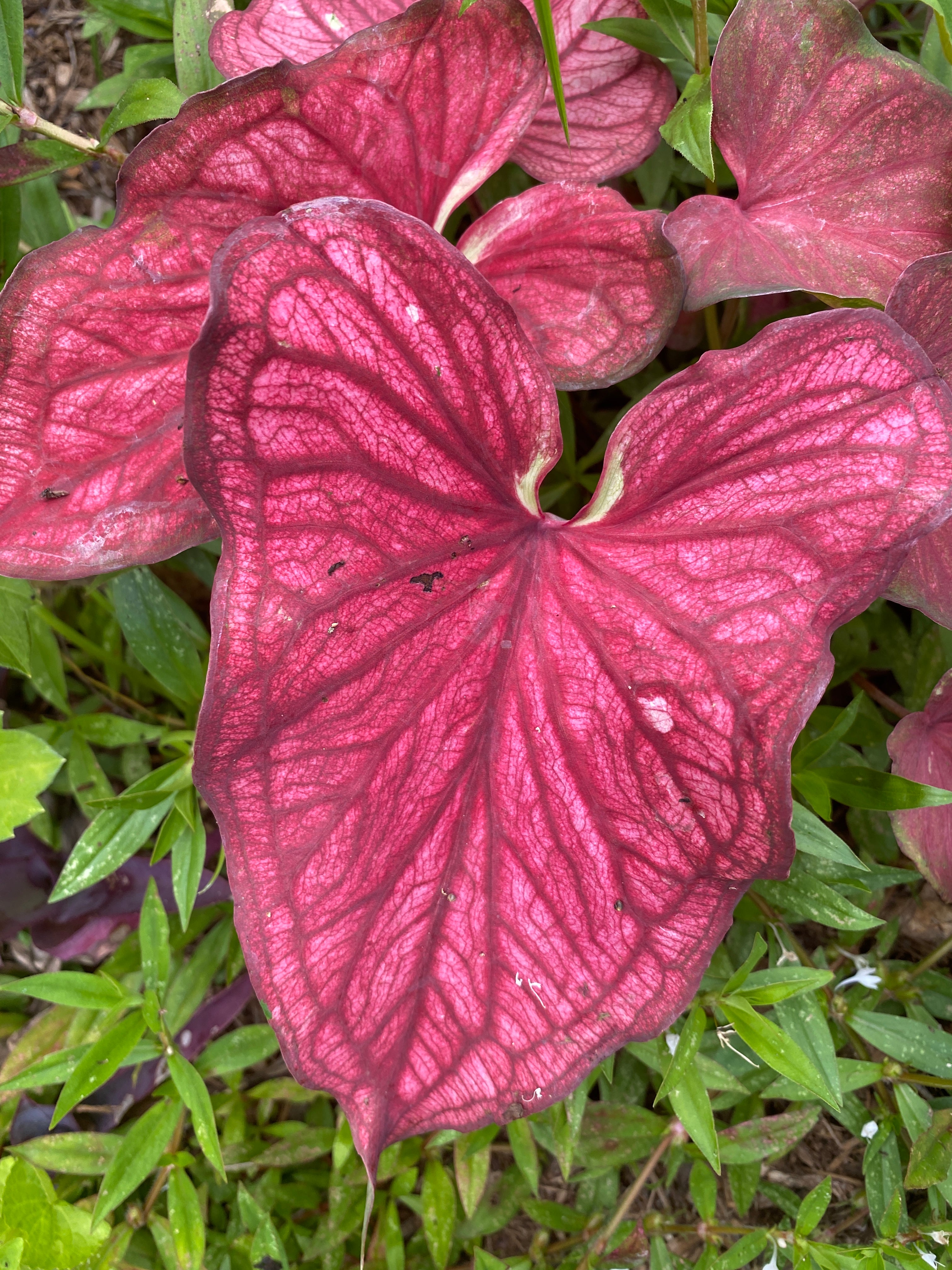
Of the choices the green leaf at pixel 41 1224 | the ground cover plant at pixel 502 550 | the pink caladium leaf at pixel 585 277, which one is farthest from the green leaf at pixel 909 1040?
the green leaf at pixel 41 1224

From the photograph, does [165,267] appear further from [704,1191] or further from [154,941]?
[704,1191]

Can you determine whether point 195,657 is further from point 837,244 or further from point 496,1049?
point 837,244

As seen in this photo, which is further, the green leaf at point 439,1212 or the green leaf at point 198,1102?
the green leaf at point 439,1212

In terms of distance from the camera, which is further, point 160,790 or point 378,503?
point 160,790

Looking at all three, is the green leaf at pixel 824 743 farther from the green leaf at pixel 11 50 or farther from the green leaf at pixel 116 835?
the green leaf at pixel 11 50

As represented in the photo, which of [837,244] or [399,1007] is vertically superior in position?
[837,244]

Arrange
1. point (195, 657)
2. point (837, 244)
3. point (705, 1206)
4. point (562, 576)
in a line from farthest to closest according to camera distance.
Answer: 1. point (195, 657)
2. point (705, 1206)
3. point (837, 244)
4. point (562, 576)

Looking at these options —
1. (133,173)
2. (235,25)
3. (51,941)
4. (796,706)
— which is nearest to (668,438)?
(796,706)

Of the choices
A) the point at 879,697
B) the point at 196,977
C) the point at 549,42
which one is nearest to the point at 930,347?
the point at 549,42
